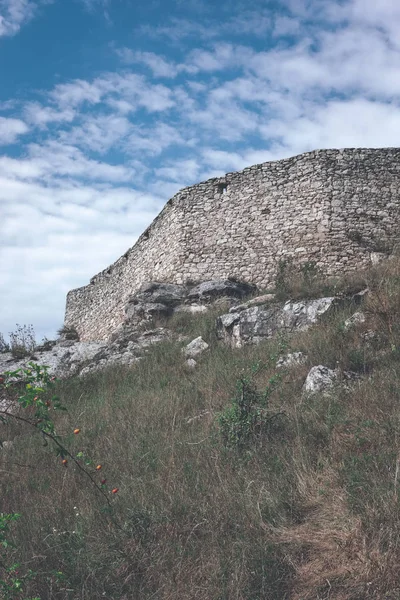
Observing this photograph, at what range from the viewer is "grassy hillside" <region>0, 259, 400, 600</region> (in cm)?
290

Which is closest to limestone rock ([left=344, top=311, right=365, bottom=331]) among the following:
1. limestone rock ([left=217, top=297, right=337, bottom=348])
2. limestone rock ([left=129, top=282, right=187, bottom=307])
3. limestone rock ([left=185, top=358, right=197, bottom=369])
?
limestone rock ([left=217, top=297, right=337, bottom=348])

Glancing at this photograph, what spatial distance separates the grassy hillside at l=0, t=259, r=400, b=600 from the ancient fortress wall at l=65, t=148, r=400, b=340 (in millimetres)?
6680

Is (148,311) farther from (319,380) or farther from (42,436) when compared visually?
(42,436)

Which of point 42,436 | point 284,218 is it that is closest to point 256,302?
point 284,218

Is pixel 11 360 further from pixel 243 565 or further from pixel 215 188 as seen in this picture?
pixel 243 565

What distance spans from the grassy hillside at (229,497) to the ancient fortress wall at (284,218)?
668 cm

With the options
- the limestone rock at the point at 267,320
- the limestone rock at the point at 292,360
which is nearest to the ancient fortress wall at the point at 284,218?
the limestone rock at the point at 267,320

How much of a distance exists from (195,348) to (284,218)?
5.55 meters

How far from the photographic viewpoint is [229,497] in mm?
3473

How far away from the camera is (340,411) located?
4.38 m

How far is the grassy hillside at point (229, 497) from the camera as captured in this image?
290 cm

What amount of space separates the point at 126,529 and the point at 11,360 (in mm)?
9735

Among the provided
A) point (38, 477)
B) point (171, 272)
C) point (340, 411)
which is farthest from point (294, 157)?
point (38, 477)

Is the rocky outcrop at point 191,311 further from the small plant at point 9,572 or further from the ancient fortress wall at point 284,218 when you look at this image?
the small plant at point 9,572
